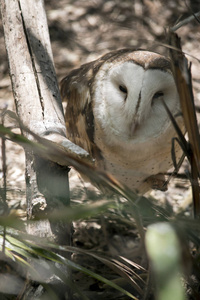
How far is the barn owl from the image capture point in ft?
5.39

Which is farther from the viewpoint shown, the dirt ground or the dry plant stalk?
the dirt ground

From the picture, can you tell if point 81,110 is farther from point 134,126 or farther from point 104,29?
point 104,29

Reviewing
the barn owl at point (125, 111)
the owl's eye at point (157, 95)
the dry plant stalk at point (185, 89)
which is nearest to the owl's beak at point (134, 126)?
the barn owl at point (125, 111)

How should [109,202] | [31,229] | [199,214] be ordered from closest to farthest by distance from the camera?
1. [109,202]
2. [199,214]
3. [31,229]

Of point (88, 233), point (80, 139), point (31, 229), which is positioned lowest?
point (88, 233)

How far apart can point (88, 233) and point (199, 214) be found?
4.50 feet

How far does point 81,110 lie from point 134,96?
392mm

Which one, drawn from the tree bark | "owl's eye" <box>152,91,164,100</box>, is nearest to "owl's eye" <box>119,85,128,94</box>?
"owl's eye" <box>152,91,164,100</box>

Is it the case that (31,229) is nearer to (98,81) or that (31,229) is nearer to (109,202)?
(109,202)

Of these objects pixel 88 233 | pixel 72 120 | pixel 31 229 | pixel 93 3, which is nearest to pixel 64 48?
pixel 93 3

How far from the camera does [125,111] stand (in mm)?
1706

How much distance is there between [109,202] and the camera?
2.32 ft

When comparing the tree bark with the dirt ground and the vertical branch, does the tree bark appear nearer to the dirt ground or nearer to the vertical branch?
the vertical branch

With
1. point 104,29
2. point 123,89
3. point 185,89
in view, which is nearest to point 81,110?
point 123,89
